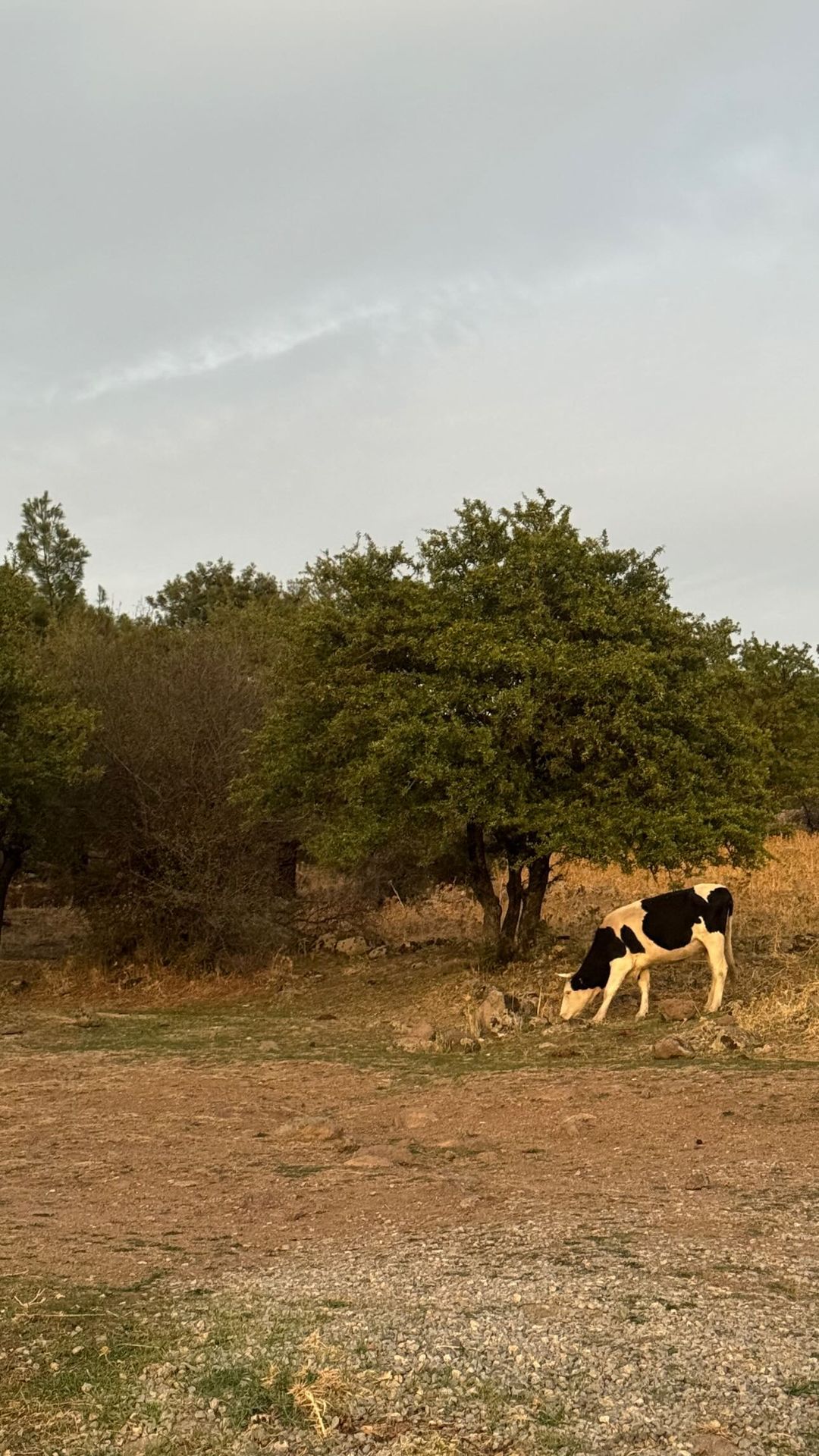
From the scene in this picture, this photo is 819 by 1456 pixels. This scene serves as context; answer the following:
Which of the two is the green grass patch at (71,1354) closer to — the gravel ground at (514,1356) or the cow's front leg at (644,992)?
the gravel ground at (514,1356)

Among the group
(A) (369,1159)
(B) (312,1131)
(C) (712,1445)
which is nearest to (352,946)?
(B) (312,1131)

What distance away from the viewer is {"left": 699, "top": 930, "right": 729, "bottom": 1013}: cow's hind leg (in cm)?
1356

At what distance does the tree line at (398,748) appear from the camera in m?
15.5

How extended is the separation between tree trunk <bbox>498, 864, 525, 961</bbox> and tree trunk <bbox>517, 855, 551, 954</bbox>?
0.47ft

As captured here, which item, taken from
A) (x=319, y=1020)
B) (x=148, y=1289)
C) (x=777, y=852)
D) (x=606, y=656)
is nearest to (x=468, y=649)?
(x=606, y=656)

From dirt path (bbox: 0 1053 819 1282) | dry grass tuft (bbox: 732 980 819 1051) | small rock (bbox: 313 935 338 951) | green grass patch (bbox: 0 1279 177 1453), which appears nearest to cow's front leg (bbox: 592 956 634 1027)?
dry grass tuft (bbox: 732 980 819 1051)

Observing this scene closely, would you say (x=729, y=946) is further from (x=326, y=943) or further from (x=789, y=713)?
(x=789, y=713)

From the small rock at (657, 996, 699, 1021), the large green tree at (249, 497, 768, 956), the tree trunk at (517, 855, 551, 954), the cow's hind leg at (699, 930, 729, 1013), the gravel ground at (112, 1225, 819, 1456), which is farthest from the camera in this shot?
→ the tree trunk at (517, 855, 551, 954)

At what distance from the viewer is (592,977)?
1424cm

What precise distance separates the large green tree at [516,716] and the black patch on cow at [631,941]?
1243 millimetres

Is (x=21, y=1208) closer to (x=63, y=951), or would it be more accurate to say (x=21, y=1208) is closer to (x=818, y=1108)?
(x=818, y=1108)

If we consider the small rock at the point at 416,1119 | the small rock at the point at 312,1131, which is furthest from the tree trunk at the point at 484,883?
the small rock at the point at 312,1131

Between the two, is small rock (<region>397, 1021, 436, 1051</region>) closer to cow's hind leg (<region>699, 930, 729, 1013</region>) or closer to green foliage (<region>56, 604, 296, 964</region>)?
cow's hind leg (<region>699, 930, 729, 1013</region>)

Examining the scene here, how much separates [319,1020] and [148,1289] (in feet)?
33.9
